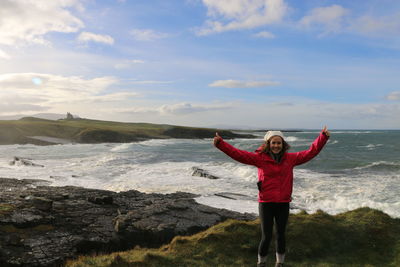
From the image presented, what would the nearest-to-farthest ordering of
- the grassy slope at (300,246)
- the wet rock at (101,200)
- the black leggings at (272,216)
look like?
the black leggings at (272,216), the grassy slope at (300,246), the wet rock at (101,200)

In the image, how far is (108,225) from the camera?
11.2 meters

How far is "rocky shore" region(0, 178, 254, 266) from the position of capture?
339 inches

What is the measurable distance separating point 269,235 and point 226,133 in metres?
138

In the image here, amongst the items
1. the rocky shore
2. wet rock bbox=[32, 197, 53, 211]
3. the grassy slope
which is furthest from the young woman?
wet rock bbox=[32, 197, 53, 211]

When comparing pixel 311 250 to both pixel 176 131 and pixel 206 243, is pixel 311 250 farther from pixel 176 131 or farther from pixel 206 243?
pixel 176 131

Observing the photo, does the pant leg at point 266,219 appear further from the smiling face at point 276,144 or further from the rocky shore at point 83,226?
the rocky shore at point 83,226

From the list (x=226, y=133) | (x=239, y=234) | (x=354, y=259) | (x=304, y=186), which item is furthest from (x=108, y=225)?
(x=226, y=133)

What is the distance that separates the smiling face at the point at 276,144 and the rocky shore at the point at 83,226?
5.73m

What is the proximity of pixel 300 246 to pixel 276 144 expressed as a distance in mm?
3553

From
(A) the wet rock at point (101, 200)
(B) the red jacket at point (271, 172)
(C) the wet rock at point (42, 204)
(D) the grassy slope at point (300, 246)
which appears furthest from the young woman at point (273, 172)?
(A) the wet rock at point (101, 200)

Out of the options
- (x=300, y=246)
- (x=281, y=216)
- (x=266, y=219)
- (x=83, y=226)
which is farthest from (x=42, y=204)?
(x=281, y=216)

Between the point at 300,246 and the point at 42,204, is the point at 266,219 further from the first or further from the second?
the point at 42,204

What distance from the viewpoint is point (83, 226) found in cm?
1107

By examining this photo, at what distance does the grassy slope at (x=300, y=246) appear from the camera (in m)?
7.29
